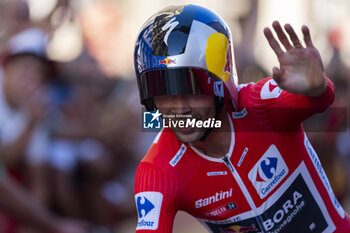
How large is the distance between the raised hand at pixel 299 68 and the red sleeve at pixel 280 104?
0.09 m

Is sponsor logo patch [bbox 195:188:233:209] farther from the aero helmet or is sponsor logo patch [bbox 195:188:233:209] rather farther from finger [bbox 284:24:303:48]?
finger [bbox 284:24:303:48]

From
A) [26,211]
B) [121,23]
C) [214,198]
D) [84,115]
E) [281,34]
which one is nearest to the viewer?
[281,34]

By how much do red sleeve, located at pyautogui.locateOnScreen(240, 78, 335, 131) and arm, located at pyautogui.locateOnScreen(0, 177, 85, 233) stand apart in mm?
2226

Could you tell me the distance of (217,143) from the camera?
147 inches

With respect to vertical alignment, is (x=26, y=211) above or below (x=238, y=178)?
below

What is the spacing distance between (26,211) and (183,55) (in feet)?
8.67

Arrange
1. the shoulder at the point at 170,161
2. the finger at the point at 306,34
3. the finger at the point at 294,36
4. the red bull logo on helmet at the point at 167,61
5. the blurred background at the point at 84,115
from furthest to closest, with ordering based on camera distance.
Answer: the blurred background at the point at 84,115 → the shoulder at the point at 170,161 → the red bull logo on helmet at the point at 167,61 → the finger at the point at 294,36 → the finger at the point at 306,34

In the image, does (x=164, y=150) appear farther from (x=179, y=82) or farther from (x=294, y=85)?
(x=294, y=85)

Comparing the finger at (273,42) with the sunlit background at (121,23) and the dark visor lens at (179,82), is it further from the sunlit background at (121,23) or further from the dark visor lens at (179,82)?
the sunlit background at (121,23)

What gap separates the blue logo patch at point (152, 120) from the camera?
379 centimetres

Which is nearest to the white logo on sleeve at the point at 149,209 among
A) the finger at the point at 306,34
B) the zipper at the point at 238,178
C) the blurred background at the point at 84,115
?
the zipper at the point at 238,178

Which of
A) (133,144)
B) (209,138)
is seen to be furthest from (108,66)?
(209,138)

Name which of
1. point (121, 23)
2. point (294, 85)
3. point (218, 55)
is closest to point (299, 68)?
point (294, 85)

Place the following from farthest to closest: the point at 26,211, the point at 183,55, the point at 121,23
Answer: the point at 121,23
the point at 26,211
the point at 183,55
